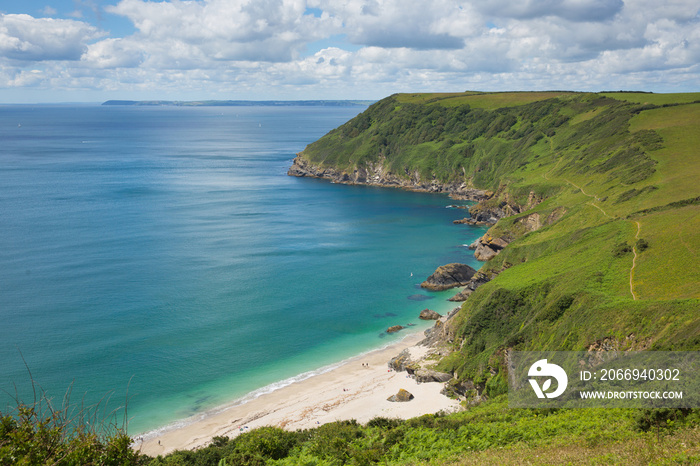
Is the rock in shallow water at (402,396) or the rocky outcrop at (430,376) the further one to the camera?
the rocky outcrop at (430,376)

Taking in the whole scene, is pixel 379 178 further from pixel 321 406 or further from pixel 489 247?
pixel 321 406

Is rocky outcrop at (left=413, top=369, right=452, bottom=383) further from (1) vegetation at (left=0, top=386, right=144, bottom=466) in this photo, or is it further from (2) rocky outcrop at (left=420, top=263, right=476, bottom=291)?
(1) vegetation at (left=0, top=386, right=144, bottom=466)

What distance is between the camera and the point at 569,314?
37656mm

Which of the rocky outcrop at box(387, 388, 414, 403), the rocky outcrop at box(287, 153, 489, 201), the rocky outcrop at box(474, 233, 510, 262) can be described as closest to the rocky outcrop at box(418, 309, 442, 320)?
the rocky outcrop at box(387, 388, 414, 403)

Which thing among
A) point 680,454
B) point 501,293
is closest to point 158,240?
point 501,293

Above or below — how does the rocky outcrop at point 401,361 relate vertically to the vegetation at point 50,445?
below

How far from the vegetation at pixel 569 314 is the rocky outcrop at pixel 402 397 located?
447 centimetres

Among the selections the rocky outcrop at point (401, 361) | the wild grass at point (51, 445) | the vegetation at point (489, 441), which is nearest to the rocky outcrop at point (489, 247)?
the rocky outcrop at point (401, 361)

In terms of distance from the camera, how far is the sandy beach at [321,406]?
128 feet

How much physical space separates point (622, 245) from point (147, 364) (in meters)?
46.6

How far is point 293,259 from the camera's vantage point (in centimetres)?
8475

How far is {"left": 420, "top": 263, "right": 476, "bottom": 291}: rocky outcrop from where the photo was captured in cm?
7200

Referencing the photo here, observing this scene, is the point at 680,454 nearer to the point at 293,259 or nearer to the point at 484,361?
the point at 484,361

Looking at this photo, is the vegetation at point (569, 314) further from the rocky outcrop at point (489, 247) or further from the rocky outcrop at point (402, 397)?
the rocky outcrop at point (402, 397)
